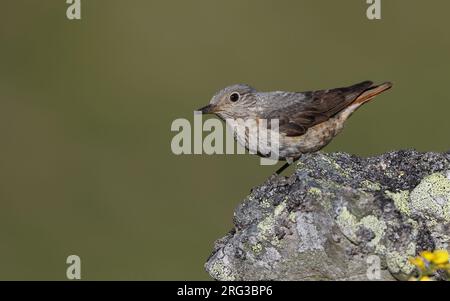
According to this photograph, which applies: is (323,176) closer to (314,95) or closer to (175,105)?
(314,95)

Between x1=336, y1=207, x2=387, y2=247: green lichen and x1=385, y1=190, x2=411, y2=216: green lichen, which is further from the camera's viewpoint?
x1=385, y1=190, x2=411, y2=216: green lichen

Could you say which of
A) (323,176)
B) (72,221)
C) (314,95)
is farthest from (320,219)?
(72,221)

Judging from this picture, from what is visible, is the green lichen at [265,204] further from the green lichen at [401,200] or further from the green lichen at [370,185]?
the green lichen at [401,200]

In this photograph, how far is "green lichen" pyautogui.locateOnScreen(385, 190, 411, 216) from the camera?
7678 mm

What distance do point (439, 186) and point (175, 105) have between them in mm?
17319

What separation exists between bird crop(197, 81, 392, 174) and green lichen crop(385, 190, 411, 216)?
9.93 ft

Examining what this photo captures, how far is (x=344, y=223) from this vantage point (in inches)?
291

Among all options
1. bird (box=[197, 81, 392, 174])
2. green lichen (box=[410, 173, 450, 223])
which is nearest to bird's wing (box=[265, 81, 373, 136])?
bird (box=[197, 81, 392, 174])

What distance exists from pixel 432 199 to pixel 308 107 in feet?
12.6

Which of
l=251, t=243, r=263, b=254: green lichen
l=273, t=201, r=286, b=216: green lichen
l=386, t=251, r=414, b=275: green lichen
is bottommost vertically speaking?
l=386, t=251, r=414, b=275: green lichen

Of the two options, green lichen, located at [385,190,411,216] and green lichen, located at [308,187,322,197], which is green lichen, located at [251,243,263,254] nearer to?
green lichen, located at [308,187,322,197]

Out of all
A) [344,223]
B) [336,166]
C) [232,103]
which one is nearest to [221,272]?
[344,223]

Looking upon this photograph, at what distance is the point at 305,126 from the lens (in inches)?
430

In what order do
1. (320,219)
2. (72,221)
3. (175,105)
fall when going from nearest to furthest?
(320,219) < (72,221) < (175,105)
